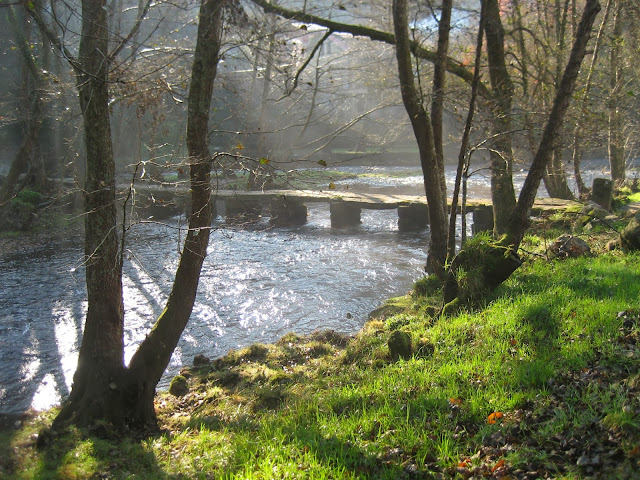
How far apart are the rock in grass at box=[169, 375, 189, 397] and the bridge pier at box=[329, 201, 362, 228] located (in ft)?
38.8

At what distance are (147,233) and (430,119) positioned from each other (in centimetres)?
1170

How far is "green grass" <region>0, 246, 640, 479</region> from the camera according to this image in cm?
353

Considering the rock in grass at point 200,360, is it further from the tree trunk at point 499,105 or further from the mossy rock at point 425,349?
the tree trunk at point 499,105

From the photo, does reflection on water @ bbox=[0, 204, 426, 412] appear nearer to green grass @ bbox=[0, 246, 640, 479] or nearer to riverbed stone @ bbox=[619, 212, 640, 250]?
green grass @ bbox=[0, 246, 640, 479]

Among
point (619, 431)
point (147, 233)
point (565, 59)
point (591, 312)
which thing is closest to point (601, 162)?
A: point (565, 59)

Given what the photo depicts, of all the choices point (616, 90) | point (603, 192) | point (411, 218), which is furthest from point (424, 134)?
point (411, 218)

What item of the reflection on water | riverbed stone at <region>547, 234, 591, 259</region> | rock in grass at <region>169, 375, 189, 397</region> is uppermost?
riverbed stone at <region>547, 234, 591, 259</region>

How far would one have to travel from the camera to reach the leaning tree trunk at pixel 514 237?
20.4 feet

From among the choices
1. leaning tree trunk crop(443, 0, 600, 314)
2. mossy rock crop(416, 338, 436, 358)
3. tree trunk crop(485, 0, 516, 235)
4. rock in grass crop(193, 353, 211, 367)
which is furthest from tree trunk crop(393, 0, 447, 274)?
rock in grass crop(193, 353, 211, 367)

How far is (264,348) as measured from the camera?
769 centimetres

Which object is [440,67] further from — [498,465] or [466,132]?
[498,465]

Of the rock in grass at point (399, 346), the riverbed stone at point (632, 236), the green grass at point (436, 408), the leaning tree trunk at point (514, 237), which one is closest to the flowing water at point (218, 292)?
the green grass at point (436, 408)

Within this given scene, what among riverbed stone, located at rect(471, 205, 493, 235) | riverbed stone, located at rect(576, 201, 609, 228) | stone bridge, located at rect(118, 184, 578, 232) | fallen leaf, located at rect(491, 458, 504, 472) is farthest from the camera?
stone bridge, located at rect(118, 184, 578, 232)

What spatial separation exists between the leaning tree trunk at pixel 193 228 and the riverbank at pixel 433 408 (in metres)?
0.48
